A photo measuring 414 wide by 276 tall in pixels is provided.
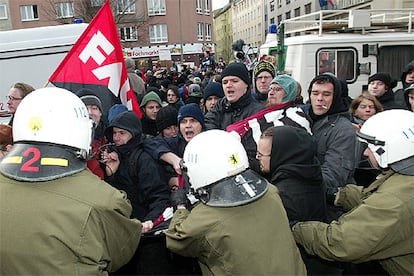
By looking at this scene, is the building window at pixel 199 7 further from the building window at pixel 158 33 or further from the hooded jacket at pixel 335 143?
the hooded jacket at pixel 335 143

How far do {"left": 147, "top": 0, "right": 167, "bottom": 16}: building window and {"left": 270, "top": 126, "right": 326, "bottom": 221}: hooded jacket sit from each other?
125 feet

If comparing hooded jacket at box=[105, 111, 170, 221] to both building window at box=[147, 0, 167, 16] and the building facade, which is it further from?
building window at box=[147, 0, 167, 16]

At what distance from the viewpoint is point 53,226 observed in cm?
156

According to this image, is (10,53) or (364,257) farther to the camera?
(10,53)

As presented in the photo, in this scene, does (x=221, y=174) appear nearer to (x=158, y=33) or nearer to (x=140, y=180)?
(x=140, y=180)

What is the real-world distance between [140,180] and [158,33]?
126ft

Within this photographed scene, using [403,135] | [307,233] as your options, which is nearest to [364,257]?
[307,233]

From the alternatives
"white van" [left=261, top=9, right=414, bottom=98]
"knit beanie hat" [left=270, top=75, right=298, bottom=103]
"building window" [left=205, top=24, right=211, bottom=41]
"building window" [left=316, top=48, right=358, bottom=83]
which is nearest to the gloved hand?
"knit beanie hat" [left=270, top=75, right=298, bottom=103]

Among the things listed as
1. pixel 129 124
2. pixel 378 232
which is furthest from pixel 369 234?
pixel 129 124

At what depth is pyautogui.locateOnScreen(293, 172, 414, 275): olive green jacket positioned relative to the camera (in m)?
1.90

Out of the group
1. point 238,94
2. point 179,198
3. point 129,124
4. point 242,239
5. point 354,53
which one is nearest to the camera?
point 242,239

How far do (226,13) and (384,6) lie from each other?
7416 centimetres

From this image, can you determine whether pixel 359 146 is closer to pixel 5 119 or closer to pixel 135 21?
pixel 5 119

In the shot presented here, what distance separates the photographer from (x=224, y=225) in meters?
1.83
